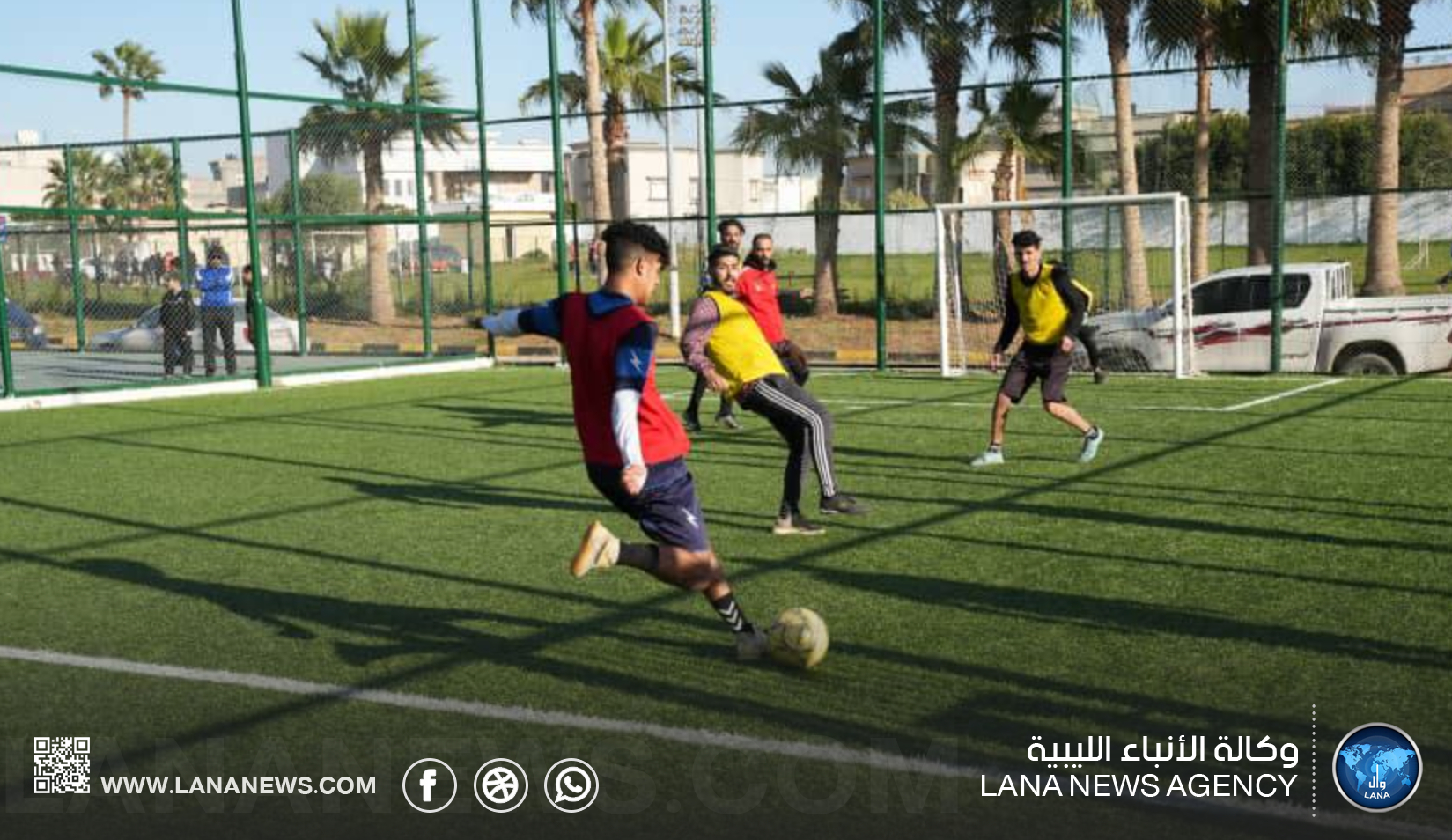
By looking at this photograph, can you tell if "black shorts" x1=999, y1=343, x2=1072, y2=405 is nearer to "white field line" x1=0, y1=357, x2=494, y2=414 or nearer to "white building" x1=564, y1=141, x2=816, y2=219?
"white building" x1=564, y1=141, x2=816, y2=219

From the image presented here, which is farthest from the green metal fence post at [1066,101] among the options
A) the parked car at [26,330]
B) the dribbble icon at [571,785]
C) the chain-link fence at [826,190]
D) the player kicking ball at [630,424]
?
the parked car at [26,330]

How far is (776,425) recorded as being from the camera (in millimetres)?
9422

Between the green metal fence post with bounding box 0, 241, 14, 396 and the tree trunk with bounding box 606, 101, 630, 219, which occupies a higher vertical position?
the tree trunk with bounding box 606, 101, 630, 219

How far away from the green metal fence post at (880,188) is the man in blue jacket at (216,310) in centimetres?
922

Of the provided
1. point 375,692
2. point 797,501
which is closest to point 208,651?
point 375,692

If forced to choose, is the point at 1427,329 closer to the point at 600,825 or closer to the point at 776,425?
the point at 776,425

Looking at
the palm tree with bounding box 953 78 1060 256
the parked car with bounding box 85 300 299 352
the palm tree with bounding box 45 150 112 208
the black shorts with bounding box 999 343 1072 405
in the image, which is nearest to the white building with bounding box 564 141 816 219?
the palm tree with bounding box 953 78 1060 256

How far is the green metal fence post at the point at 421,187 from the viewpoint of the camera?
22.5 m

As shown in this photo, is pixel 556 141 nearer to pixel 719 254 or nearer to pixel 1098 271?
pixel 1098 271

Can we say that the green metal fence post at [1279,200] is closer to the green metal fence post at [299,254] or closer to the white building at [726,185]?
the white building at [726,185]

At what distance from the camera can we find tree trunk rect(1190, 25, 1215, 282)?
61.0ft

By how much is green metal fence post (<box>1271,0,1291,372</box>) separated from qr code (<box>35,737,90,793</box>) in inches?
615

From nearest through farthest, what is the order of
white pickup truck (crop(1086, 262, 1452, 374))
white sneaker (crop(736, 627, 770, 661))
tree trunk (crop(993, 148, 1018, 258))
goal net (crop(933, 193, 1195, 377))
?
white sneaker (crop(736, 627, 770, 661))
white pickup truck (crop(1086, 262, 1452, 374))
goal net (crop(933, 193, 1195, 377))
tree trunk (crop(993, 148, 1018, 258))

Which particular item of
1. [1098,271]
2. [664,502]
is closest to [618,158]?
[1098,271]
